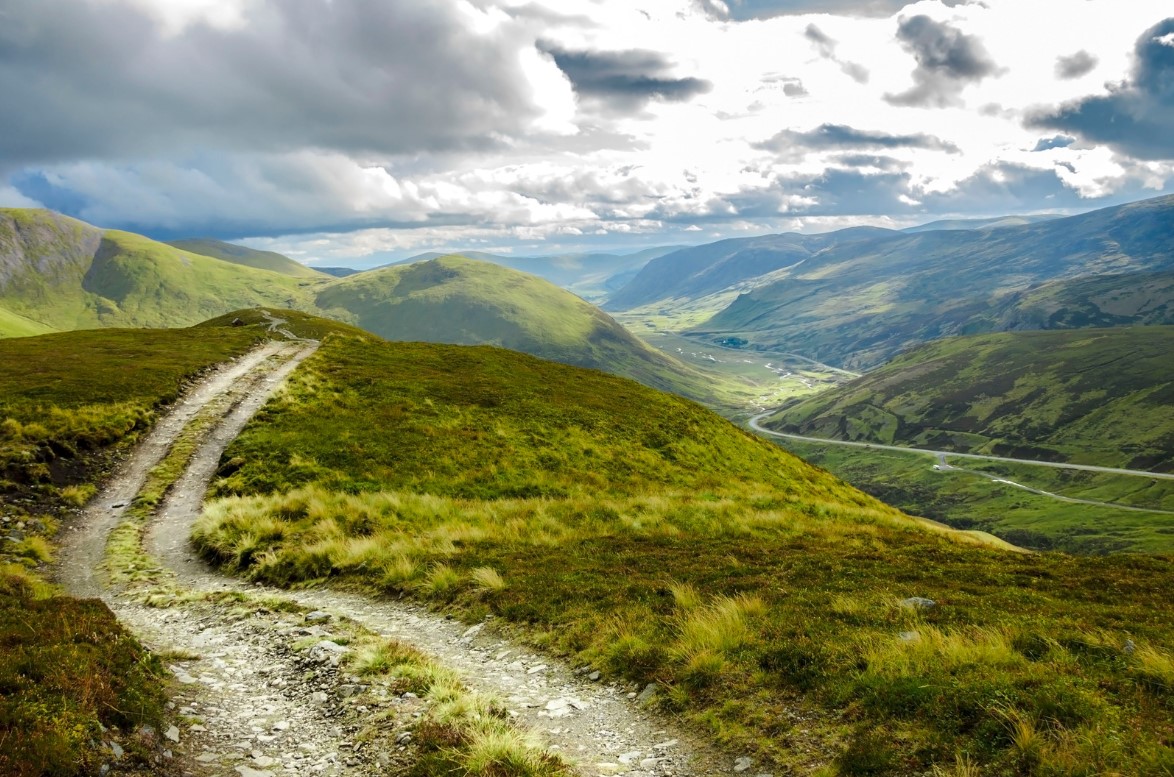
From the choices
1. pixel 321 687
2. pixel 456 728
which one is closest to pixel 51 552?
pixel 321 687

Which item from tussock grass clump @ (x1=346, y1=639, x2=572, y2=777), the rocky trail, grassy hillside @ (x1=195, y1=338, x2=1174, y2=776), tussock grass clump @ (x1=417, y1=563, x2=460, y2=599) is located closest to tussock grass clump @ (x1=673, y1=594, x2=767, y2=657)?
grassy hillside @ (x1=195, y1=338, x2=1174, y2=776)

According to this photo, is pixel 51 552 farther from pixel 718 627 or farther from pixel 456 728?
pixel 718 627

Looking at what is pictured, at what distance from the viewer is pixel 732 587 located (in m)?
15.7

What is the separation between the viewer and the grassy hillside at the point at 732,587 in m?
8.46

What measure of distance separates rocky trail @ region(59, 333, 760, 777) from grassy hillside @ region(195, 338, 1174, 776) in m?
0.80

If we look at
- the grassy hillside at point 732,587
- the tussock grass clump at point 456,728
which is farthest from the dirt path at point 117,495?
the tussock grass clump at point 456,728

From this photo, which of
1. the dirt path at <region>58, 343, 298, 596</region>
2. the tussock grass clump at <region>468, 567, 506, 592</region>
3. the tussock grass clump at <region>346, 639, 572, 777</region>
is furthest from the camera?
the dirt path at <region>58, 343, 298, 596</region>

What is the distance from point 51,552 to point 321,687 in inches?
658

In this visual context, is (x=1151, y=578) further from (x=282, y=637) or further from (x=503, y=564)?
(x=282, y=637)

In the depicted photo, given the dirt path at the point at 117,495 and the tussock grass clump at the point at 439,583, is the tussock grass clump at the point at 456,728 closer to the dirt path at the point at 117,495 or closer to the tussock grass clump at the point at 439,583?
the tussock grass clump at the point at 439,583

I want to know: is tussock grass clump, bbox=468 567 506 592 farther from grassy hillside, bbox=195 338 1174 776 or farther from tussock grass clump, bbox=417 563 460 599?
tussock grass clump, bbox=417 563 460 599

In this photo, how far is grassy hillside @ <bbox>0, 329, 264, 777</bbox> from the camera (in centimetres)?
750

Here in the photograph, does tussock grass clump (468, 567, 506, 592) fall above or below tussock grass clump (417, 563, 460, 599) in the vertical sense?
above

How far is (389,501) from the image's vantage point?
26141mm
